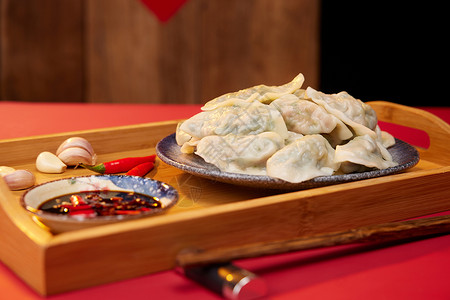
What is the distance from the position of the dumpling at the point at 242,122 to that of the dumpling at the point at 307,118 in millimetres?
32

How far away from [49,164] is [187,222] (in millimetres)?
650

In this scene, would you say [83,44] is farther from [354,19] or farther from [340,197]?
[340,197]

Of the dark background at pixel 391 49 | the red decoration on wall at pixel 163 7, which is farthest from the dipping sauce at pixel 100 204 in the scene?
the dark background at pixel 391 49

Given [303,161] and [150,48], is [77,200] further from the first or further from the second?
[150,48]

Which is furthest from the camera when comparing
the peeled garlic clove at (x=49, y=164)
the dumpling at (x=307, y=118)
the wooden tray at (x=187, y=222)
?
the peeled garlic clove at (x=49, y=164)

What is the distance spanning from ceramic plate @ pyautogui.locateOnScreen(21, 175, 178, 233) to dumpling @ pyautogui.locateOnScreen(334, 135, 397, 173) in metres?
0.40

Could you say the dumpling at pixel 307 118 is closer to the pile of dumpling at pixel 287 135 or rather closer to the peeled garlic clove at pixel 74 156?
the pile of dumpling at pixel 287 135

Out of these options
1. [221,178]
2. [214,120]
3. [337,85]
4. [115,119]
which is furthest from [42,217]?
[337,85]

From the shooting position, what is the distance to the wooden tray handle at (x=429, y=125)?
200 cm

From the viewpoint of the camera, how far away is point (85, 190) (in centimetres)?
151

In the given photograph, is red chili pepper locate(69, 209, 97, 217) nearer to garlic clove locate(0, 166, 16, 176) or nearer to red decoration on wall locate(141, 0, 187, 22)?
garlic clove locate(0, 166, 16, 176)

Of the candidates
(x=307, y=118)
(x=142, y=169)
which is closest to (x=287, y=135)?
(x=307, y=118)

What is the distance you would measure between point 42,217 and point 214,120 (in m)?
0.53

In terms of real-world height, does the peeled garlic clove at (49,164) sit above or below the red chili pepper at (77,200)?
below
